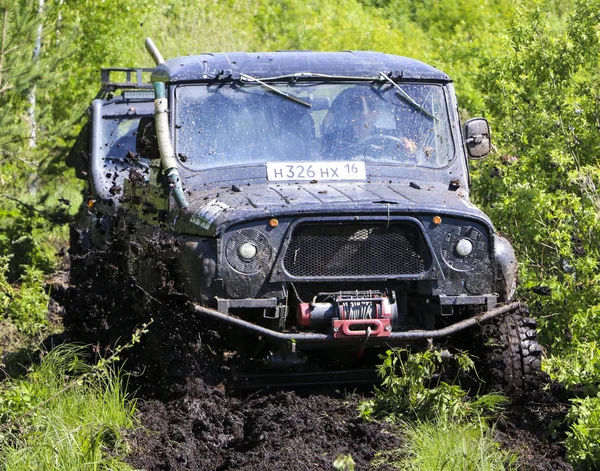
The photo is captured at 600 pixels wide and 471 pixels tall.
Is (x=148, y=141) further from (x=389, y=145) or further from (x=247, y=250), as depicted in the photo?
(x=389, y=145)

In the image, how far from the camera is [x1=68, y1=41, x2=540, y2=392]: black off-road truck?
6.15 metres

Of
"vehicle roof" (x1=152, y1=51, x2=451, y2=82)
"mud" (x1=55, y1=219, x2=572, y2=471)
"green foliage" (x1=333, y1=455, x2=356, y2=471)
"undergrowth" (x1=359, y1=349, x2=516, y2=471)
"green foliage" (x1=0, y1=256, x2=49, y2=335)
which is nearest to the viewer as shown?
"green foliage" (x1=333, y1=455, x2=356, y2=471)

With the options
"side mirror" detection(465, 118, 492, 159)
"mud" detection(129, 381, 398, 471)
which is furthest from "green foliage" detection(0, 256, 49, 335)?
"side mirror" detection(465, 118, 492, 159)

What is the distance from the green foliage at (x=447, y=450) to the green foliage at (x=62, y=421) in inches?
54.2

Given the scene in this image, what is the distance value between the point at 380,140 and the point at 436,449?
259 centimetres

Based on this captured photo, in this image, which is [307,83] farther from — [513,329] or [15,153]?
[15,153]

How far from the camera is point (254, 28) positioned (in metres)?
22.2

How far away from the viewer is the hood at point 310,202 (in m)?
6.13

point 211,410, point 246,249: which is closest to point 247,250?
point 246,249

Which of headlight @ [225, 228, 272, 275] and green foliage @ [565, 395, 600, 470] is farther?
headlight @ [225, 228, 272, 275]

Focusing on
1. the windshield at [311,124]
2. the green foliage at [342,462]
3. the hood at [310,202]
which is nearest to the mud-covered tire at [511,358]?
the hood at [310,202]

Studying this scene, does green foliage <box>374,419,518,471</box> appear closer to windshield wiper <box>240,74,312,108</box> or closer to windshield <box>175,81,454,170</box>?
windshield <box>175,81,454,170</box>

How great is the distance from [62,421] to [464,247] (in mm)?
2478

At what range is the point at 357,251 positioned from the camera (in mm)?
6289
